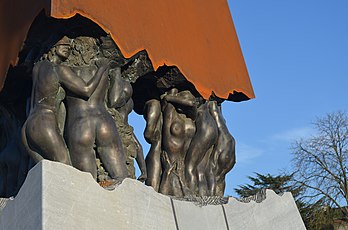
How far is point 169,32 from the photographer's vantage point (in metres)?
6.00

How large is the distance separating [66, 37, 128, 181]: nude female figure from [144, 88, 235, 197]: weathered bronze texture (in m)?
1.21

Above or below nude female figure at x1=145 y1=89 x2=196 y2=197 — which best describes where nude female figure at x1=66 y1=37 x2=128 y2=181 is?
below

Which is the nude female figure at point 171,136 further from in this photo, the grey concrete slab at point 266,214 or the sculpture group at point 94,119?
the grey concrete slab at point 266,214

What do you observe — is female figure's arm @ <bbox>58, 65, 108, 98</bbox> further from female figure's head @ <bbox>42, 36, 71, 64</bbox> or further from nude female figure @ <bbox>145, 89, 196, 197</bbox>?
nude female figure @ <bbox>145, 89, 196, 197</bbox>

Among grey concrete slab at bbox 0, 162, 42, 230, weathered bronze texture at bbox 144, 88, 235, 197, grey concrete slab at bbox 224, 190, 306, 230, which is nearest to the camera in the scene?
grey concrete slab at bbox 0, 162, 42, 230

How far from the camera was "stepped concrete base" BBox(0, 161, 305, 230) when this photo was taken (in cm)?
361

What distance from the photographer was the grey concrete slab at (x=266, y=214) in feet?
16.0

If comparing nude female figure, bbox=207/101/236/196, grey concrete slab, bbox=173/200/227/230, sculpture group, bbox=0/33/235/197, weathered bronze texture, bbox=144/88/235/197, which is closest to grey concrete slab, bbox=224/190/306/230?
grey concrete slab, bbox=173/200/227/230

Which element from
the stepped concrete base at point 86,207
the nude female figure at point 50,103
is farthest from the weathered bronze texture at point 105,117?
the stepped concrete base at point 86,207

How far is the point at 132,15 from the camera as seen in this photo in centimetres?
560

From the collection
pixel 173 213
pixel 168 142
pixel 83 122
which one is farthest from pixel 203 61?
pixel 173 213

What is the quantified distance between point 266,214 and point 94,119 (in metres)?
1.44

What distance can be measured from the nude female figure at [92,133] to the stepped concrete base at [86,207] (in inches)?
30.8

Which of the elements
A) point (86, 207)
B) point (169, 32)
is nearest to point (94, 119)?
point (169, 32)
